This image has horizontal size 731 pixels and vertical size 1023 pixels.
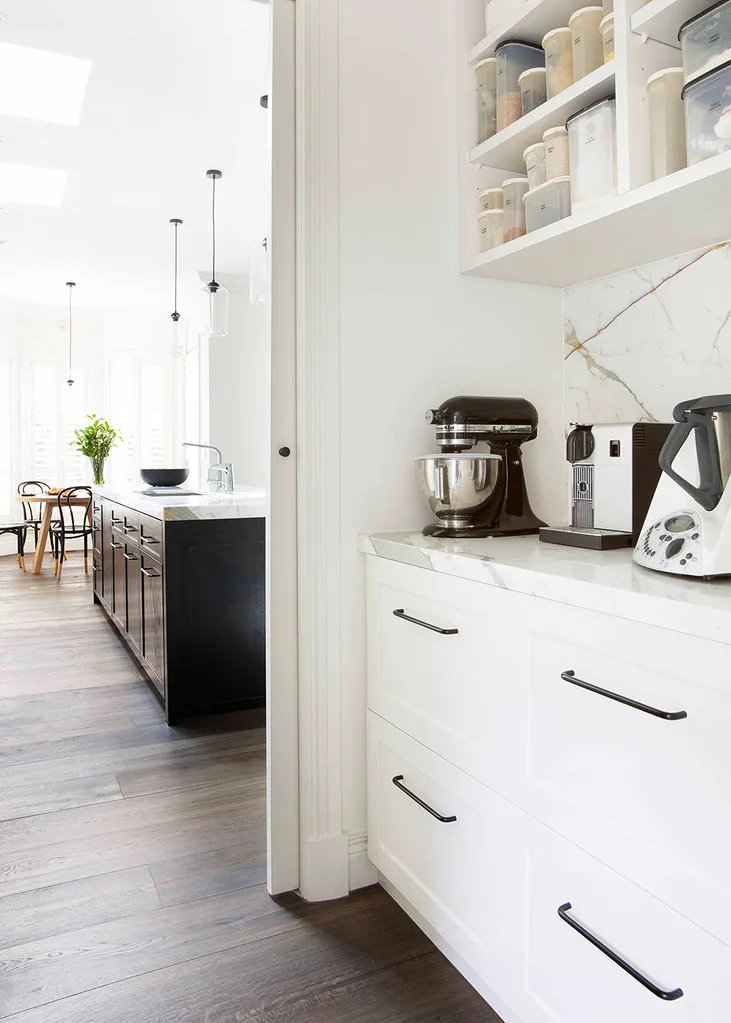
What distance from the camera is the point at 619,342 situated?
6.12ft

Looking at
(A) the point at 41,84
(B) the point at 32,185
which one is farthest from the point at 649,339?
(B) the point at 32,185

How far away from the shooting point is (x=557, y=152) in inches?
62.7

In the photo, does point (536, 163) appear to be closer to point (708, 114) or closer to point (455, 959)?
point (708, 114)

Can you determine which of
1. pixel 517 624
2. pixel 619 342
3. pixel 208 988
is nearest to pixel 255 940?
pixel 208 988

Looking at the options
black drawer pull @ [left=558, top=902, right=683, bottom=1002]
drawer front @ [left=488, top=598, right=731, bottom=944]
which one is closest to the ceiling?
drawer front @ [left=488, top=598, right=731, bottom=944]

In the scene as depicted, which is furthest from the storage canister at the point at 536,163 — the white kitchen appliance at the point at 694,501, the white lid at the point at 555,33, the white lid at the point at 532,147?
the white kitchen appliance at the point at 694,501

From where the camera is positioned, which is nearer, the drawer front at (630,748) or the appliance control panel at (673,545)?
the drawer front at (630,748)

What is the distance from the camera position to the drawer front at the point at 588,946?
2.95 feet

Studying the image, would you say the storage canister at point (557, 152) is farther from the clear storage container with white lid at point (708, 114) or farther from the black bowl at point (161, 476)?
the black bowl at point (161, 476)

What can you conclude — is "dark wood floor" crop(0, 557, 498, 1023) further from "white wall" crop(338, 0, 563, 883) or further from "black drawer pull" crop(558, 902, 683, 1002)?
"black drawer pull" crop(558, 902, 683, 1002)

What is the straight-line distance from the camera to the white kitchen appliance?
1074mm

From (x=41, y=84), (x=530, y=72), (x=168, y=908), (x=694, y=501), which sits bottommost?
(x=168, y=908)

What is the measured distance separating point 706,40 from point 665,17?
105mm

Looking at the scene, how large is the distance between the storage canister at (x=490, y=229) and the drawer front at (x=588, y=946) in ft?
4.36
